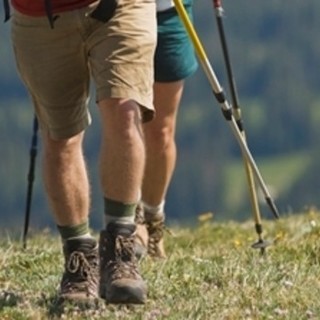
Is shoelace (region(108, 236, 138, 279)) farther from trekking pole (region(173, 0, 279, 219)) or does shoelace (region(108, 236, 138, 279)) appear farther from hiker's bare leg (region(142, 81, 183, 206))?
hiker's bare leg (region(142, 81, 183, 206))

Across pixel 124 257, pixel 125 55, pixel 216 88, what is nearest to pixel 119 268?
pixel 124 257

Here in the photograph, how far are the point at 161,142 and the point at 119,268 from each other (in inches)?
102

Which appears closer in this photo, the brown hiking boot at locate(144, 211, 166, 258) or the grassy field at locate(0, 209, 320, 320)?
the grassy field at locate(0, 209, 320, 320)

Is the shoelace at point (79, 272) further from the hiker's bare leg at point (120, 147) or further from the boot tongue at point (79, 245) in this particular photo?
the hiker's bare leg at point (120, 147)

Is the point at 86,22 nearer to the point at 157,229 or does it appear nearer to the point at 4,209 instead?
the point at 157,229

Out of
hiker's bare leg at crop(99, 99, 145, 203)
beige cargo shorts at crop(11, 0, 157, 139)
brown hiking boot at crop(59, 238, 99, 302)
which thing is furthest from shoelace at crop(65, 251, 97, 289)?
beige cargo shorts at crop(11, 0, 157, 139)

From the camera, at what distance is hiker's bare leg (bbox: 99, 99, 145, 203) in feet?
25.9

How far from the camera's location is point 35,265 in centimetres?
A: 951

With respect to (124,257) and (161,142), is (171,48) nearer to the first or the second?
(161,142)

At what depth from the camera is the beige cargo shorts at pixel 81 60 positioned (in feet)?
26.1

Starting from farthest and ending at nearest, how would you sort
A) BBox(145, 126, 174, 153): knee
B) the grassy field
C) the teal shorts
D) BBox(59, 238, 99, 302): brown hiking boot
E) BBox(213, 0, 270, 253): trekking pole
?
1. BBox(213, 0, 270, 253): trekking pole
2. BBox(145, 126, 174, 153): knee
3. the teal shorts
4. BBox(59, 238, 99, 302): brown hiking boot
5. the grassy field

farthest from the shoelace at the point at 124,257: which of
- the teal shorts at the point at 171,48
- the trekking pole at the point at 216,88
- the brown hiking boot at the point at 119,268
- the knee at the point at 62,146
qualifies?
the teal shorts at the point at 171,48

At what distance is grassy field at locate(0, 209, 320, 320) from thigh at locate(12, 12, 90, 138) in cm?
100

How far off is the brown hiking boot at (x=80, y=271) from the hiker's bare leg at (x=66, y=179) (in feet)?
0.45
